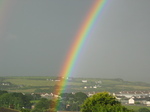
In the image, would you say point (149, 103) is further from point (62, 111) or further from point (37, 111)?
point (37, 111)

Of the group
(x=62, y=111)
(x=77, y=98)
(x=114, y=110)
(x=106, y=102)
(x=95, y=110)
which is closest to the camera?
(x=114, y=110)

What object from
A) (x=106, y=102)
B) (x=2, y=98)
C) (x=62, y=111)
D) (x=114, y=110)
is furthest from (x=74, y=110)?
(x=114, y=110)

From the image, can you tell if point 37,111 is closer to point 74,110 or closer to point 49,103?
point 49,103

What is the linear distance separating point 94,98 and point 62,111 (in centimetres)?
2318

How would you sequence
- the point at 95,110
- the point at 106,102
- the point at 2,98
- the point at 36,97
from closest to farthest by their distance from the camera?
1. the point at 95,110
2. the point at 106,102
3. the point at 2,98
4. the point at 36,97

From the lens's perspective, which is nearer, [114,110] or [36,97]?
[114,110]

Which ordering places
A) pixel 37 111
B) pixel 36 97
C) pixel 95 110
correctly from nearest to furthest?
1. pixel 95 110
2. pixel 37 111
3. pixel 36 97

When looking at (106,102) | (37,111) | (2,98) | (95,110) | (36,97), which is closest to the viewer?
(95,110)

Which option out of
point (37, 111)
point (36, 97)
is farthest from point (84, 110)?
point (36, 97)

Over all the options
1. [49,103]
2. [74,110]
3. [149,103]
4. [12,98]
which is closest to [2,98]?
[12,98]

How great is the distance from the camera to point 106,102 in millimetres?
35500

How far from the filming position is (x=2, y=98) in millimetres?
61406

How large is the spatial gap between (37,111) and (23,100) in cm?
1668

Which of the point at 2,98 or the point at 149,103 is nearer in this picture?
the point at 2,98
